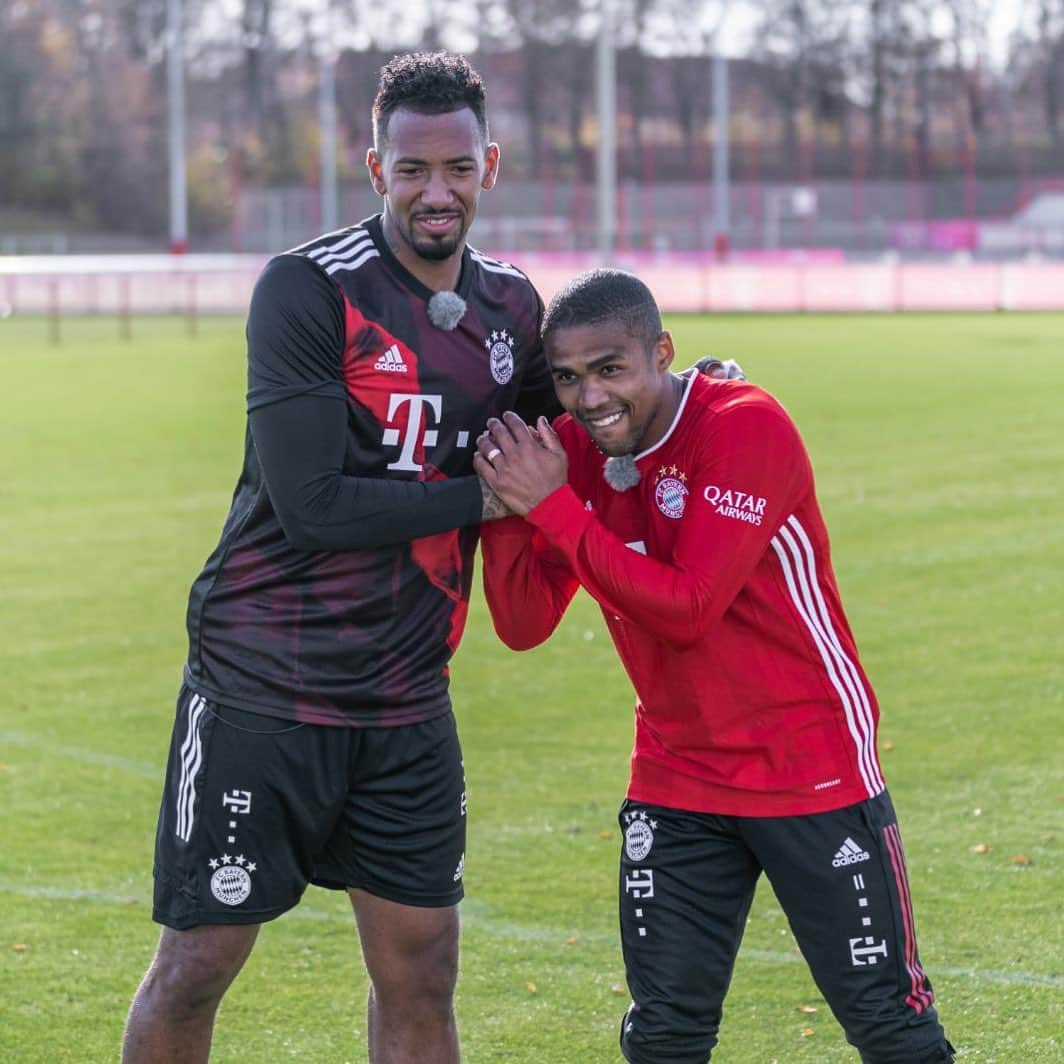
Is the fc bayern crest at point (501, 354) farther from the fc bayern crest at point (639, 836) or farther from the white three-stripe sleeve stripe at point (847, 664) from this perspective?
the fc bayern crest at point (639, 836)

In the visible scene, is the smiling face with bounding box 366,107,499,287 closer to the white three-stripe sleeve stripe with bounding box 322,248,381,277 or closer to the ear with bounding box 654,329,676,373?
the white three-stripe sleeve stripe with bounding box 322,248,381,277

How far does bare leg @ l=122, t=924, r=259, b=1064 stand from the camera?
3971mm

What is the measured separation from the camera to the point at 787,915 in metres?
3.99

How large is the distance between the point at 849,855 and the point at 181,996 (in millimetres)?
1408

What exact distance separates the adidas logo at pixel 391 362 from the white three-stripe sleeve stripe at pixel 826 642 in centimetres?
85

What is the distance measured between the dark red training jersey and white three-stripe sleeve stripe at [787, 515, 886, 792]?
2.24 ft

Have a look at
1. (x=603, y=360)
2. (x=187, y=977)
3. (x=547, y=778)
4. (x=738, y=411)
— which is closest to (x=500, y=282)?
(x=603, y=360)

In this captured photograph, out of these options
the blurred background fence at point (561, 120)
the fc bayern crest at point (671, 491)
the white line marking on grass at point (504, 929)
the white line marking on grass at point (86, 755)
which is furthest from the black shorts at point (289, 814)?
the blurred background fence at point (561, 120)

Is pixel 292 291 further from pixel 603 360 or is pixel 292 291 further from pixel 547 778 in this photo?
pixel 547 778

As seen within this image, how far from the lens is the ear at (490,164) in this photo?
4.14m

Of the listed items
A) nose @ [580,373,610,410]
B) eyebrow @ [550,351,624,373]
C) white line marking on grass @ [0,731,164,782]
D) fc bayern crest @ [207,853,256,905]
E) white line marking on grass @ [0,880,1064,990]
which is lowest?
white line marking on grass @ [0,880,1064,990]

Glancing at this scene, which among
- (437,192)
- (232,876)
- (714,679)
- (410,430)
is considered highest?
(437,192)

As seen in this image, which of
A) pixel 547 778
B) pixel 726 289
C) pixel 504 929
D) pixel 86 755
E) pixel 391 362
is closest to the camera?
pixel 391 362

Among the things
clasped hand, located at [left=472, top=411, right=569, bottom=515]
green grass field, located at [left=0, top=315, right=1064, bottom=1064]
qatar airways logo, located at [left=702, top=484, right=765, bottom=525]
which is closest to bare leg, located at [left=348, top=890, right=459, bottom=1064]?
green grass field, located at [left=0, top=315, right=1064, bottom=1064]
